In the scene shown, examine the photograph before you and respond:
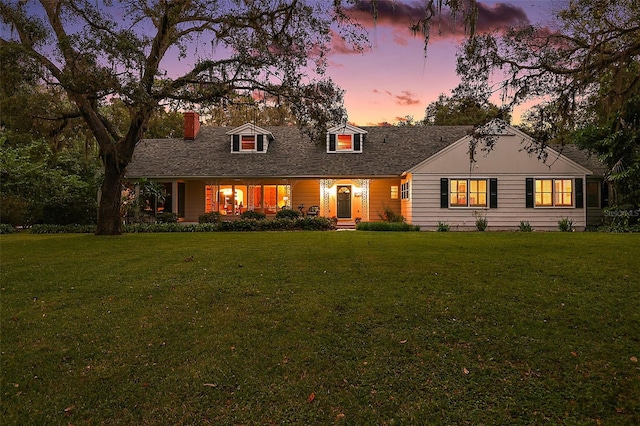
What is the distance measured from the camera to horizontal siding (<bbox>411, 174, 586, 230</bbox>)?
55.1 ft

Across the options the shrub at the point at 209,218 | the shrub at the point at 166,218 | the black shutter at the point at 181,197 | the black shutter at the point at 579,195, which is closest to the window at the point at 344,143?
the shrub at the point at 209,218

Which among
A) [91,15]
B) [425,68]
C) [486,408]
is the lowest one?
[486,408]

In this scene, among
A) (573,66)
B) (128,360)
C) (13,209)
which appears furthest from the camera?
(13,209)

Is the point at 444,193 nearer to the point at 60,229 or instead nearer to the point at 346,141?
the point at 346,141

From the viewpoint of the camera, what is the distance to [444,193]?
17.0 metres

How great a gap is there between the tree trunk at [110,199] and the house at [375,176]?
20.9 feet

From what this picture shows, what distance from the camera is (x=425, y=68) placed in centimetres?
618

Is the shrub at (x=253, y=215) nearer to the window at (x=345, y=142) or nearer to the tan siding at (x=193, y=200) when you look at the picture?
the tan siding at (x=193, y=200)

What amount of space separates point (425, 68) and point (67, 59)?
9.17m

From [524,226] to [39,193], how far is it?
22.3 metres

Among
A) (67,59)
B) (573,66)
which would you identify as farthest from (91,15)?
(573,66)

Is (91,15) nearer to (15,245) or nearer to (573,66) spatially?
(15,245)

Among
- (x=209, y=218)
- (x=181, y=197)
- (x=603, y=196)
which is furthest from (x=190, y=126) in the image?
(x=603, y=196)

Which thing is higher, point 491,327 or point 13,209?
point 13,209
